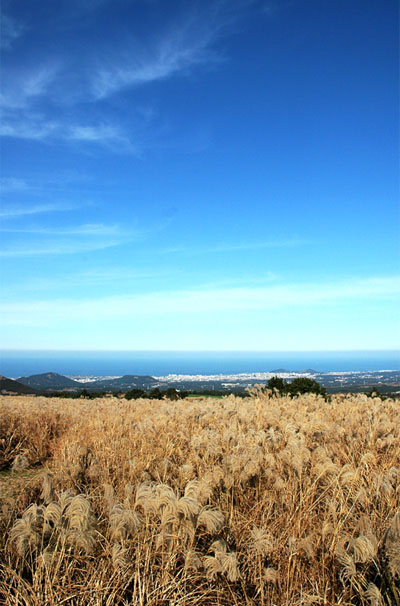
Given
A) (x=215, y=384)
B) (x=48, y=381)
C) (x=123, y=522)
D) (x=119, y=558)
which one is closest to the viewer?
(x=119, y=558)

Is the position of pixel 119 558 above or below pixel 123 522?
below

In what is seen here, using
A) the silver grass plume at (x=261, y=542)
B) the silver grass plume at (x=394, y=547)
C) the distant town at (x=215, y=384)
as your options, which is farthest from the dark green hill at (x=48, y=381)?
the silver grass plume at (x=394, y=547)

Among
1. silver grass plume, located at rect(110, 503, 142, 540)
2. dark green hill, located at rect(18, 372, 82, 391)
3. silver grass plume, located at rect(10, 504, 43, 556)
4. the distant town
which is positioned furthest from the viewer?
dark green hill, located at rect(18, 372, 82, 391)

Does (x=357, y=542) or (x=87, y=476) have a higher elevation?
(x=357, y=542)

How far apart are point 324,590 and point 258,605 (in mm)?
480

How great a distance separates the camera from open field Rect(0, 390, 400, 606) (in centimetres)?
267

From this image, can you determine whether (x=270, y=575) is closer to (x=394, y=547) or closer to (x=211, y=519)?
(x=211, y=519)

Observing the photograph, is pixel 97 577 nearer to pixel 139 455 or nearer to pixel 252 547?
pixel 252 547

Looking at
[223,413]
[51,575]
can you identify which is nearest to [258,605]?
[51,575]

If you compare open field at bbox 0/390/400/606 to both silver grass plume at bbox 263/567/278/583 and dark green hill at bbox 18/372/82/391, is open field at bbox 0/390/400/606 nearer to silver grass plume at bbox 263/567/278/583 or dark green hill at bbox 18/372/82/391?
silver grass plume at bbox 263/567/278/583

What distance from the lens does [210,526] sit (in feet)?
8.77

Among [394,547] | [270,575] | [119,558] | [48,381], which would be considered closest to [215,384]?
[48,381]

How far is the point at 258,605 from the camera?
286 centimetres

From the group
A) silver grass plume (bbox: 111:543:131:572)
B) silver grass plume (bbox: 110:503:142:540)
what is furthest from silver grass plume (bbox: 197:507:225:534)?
silver grass plume (bbox: 111:543:131:572)
